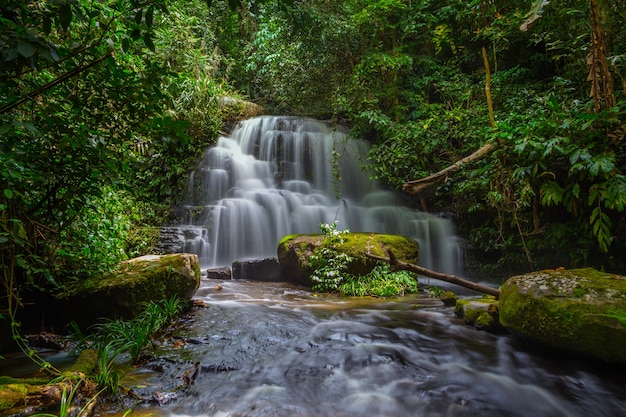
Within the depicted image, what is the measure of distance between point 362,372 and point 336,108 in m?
8.54

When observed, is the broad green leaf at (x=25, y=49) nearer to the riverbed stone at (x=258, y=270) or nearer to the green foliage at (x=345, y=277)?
the green foliage at (x=345, y=277)

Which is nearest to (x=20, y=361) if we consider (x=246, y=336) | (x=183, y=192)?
(x=246, y=336)

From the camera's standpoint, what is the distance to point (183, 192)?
11.0 meters

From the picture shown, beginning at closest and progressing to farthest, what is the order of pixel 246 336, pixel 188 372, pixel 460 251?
pixel 188 372
pixel 246 336
pixel 460 251

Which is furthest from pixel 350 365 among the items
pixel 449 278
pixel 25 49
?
pixel 25 49

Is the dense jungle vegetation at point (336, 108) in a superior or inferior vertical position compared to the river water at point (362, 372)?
superior

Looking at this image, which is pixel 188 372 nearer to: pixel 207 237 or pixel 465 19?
A: pixel 207 237

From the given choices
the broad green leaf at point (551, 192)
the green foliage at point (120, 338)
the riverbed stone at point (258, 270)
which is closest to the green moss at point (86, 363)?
the green foliage at point (120, 338)

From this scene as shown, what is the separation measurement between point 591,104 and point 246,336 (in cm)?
603

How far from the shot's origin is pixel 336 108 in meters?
10.6

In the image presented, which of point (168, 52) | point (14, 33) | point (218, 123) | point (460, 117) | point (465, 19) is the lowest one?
point (14, 33)

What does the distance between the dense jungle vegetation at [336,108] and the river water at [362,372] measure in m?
1.53

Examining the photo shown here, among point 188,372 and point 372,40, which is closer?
point 188,372

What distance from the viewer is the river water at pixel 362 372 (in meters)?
2.77
